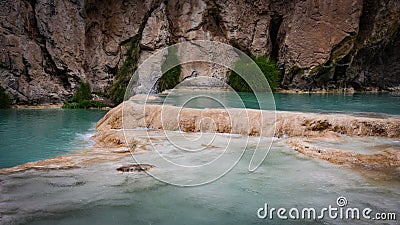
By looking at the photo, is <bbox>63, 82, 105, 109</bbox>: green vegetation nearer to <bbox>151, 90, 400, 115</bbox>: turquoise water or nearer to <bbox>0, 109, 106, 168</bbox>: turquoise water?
<bbox>0, 109, 106, 168</bbox>: turquoise water

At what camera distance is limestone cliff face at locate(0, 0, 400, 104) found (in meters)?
19.7

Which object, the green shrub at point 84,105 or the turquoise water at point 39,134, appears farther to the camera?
the green shrub at point 84,105

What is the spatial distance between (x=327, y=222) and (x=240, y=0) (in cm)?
2560

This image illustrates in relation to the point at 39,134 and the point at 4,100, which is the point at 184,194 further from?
the point at 4,100

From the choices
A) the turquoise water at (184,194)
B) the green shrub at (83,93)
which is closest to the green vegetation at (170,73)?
the green shrub at (83,93)

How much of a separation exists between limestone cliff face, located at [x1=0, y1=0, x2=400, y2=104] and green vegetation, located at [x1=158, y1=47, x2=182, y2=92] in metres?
0.97

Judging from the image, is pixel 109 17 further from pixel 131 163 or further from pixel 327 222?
pixel 327 222

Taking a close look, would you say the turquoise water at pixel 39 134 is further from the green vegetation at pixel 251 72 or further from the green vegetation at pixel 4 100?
the green vegetation at pixel 251 72

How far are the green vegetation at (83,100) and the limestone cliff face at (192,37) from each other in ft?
1.43

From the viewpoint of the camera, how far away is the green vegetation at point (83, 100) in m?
19.5

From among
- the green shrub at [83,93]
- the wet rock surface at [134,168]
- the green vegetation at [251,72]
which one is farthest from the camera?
the green vegetation at [251,72]

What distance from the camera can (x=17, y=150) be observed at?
9.01 meters

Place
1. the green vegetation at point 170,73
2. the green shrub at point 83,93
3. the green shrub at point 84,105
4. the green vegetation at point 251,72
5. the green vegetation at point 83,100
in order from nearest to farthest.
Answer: the green shrub at point 84,105
the green vegetation at point 83,100
the green shrub at point 83,93
the green vegetation at point 170,73
the green vegetation at point 251,72

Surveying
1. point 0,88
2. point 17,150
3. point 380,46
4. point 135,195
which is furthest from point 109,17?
point 135,195
